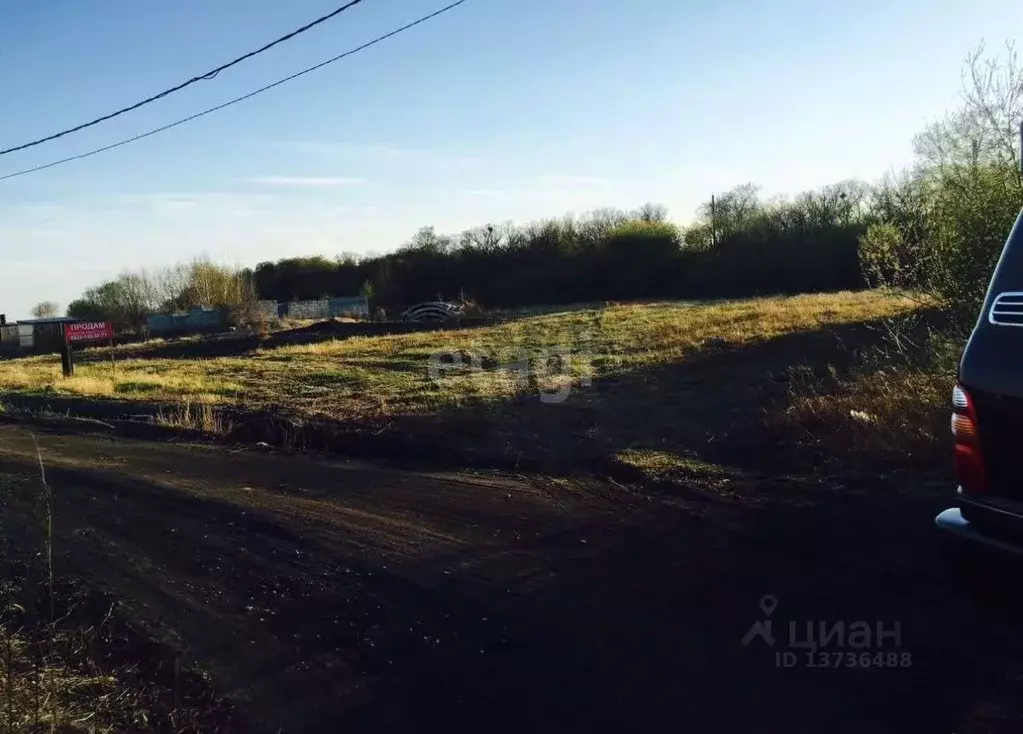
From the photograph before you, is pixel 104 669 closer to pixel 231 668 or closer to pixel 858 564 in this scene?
pixel 231 668

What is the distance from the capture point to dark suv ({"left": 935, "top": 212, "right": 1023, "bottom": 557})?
3043mm

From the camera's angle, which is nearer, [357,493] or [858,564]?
[858,564]

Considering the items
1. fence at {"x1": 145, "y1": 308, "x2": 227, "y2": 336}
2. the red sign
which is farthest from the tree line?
the red sign

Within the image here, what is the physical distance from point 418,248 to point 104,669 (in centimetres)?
7148

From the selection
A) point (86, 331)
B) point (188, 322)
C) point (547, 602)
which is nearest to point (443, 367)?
point (86, 331)

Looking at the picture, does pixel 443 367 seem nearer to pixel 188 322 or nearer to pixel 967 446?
pixel 967 446

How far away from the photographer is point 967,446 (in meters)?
3.28

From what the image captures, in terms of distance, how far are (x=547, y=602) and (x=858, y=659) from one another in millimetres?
1648

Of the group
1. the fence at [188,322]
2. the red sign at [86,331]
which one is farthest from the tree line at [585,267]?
the red sign at [86,331]

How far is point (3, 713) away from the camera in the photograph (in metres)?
3.62

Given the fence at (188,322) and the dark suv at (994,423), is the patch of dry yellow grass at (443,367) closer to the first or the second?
the dark suv at (994,423)

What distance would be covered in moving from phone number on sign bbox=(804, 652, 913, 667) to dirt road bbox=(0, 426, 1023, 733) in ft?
0.07

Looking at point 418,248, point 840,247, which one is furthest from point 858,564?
point 418,248

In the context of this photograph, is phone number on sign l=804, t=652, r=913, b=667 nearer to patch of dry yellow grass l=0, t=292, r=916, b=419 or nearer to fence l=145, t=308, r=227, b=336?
patch of dry yellow grass l=0, t=292, r=916, b=419
